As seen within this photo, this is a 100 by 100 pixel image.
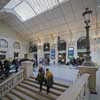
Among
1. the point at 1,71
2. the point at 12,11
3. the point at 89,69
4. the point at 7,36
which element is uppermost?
the point at 12,11

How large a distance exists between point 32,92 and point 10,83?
179cm

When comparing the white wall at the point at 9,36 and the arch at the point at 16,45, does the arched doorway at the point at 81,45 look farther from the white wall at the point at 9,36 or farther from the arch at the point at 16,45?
the arch at the point at 16,45

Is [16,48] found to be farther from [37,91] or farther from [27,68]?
[37,91]

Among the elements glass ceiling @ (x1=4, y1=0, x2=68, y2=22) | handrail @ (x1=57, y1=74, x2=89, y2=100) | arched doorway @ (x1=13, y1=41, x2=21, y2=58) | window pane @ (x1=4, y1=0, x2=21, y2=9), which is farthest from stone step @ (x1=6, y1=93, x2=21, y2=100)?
arched doorway @ (x1=13, y1=41, x2=21, y2=58)

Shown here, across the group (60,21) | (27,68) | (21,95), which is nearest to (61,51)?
(60,21)

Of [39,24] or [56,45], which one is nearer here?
[39,24]

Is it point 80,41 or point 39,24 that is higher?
point 39,24

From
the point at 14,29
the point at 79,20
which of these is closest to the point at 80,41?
the point at 79,20

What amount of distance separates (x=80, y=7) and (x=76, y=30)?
5364 mm

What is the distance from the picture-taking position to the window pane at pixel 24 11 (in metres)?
17.0

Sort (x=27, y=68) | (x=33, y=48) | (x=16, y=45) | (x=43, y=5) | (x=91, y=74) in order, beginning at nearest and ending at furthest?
(x=91, y=74) < (x=27, y=68) < (x=43, y=5) < (x=16, y=45) < (x=33, y=48)

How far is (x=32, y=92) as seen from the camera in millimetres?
5941

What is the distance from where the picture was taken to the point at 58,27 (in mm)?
19125

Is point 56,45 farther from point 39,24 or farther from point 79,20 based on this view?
point 79,20
